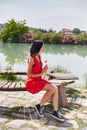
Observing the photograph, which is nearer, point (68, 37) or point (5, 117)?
point (5, 117)

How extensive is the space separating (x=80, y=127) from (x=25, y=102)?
161cm

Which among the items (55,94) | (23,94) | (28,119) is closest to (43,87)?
(55,94)

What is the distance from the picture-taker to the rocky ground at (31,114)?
455 centimetres

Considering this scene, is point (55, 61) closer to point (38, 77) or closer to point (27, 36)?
point (38, 77)

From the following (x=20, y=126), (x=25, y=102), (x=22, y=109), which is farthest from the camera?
(x=25, y=102)

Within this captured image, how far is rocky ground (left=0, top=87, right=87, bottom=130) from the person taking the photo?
4.55m

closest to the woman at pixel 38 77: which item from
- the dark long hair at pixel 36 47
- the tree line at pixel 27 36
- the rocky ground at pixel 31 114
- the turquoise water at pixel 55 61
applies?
the dark long hair at pixel 36 47

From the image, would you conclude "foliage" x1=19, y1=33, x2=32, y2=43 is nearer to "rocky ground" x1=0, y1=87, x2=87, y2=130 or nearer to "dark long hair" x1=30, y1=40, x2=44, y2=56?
"rocky ground" x1=0, y1=87, x2=87, y2=130

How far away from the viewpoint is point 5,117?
4.89 metres

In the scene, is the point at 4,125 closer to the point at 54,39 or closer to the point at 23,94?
the point at 23,94

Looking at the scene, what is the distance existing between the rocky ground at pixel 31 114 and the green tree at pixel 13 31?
151ft

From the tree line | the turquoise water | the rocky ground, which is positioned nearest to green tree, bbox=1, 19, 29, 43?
the tree line

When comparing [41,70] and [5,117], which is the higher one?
[41,70]

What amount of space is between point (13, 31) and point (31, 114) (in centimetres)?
4794
